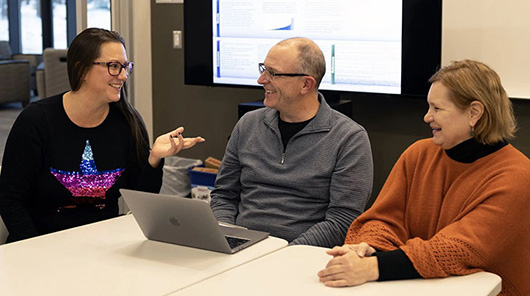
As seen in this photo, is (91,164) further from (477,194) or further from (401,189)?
(477,194)

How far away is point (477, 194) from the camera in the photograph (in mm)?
2031

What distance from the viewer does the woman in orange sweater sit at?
1903mm

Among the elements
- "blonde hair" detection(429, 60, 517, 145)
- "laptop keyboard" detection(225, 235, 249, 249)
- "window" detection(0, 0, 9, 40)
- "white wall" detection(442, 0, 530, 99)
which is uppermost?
"window" detection(0, 0, 9, 40)

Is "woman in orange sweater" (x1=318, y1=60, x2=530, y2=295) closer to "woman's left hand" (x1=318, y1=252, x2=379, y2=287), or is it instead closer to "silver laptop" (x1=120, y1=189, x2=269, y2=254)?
"woman's left hand" (x1=318, y1=252, x2=379, y2=287)

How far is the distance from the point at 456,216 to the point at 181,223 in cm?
79

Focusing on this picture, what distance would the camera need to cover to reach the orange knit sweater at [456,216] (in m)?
1.94

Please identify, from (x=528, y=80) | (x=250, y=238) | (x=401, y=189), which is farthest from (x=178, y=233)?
(x=528, y=80)

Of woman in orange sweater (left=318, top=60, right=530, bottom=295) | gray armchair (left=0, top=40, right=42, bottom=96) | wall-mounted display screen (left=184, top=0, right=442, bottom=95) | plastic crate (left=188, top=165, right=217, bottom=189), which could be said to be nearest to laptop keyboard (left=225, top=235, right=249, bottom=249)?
woman in orange sweater (left=318, top=60, right=530, bottom=295)

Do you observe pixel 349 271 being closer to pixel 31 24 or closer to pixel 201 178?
pixel 201 178

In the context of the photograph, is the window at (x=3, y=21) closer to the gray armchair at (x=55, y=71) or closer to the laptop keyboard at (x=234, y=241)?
the gray armchair at (x=55, y=71)

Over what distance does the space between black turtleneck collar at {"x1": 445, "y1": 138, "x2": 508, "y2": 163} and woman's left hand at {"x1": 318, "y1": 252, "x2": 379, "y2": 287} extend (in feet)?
1.43

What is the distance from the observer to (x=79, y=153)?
2703 millimetres

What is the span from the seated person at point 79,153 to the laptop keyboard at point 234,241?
458 millimetres

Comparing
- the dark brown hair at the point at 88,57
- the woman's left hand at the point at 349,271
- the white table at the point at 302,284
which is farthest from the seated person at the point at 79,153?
the woman's left hand at the point at 349,271
